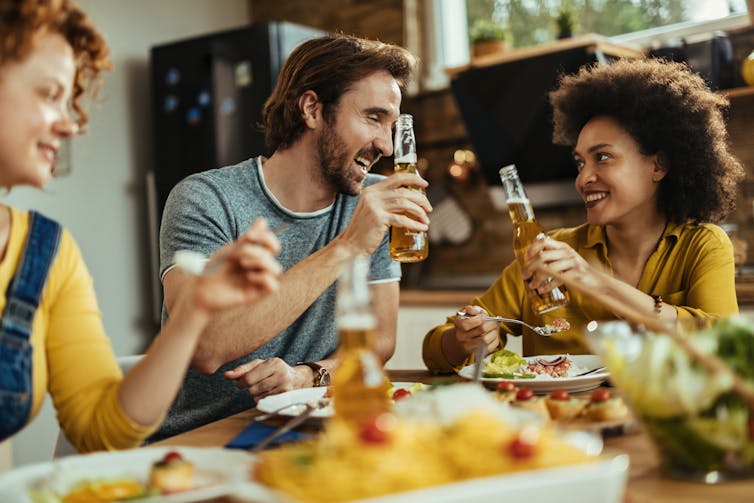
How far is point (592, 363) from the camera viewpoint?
1562 millimetres

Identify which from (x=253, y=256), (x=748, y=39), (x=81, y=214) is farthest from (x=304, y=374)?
(x=81, y=214)

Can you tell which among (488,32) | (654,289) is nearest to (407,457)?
(654,289)

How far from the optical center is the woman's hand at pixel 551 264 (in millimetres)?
1584

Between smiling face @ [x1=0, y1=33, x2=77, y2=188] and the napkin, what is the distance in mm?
468

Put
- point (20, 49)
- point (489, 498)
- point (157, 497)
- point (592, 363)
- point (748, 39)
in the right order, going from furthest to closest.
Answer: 1. point (748, 39)
2. point (592, 363)
3. point (20, 49)
4. point (157, 497)
5. point (489, 498)

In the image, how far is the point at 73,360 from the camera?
1214 millimetres

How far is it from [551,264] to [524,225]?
123 millimetres

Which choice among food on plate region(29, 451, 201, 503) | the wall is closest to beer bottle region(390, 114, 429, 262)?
food on plate region(29, 451, 201, 503)

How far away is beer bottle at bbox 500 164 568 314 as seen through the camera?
5.25ft

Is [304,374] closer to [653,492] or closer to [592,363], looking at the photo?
[592,363]

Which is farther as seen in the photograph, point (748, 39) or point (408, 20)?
point (408, 20)

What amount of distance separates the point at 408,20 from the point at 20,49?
10.7 ft

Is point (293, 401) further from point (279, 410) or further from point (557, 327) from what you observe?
point (557, 327)

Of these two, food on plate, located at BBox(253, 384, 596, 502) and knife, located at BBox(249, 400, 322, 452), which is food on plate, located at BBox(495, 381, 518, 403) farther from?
food on plate, located at BBox(253, 384, 596, 502)
